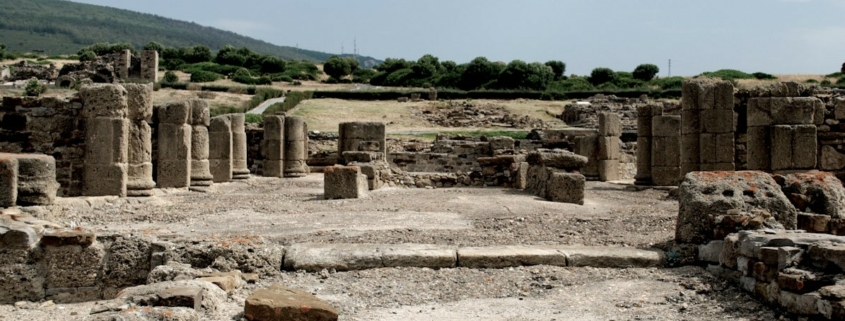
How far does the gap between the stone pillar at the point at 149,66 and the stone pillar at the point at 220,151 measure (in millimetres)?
39393

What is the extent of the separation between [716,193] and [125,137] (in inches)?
378

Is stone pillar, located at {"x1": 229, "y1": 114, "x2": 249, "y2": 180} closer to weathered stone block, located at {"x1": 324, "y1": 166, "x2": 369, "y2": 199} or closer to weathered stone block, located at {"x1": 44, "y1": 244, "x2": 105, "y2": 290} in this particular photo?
weathered stone block, located at {"x1": 324, "y1": 166, "x2": 369, "y2": 199}

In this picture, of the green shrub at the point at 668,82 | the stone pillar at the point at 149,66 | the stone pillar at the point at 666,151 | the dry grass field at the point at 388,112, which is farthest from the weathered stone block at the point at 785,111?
the stone pillar at the point at 149,66

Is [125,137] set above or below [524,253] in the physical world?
above

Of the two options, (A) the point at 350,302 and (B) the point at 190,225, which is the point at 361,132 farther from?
(A) the point at 350,302

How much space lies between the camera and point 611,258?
7.66 meters

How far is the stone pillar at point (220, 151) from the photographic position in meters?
19.8

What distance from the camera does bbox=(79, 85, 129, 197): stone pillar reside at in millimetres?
12703

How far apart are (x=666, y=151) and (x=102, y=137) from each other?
43.2ft

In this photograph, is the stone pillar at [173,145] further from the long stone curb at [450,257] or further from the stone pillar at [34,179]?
the long stone curb at [450,257]

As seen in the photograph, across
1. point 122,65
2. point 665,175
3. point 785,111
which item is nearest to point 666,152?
point 665,175

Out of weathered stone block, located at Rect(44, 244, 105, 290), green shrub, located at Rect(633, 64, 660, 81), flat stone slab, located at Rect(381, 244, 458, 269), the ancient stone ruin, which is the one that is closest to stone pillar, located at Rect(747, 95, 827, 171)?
flat stone slab, located at Rect(381, 244, 458, 269)

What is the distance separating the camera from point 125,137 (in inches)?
509

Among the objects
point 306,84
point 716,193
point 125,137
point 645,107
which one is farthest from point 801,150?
point 306,84
